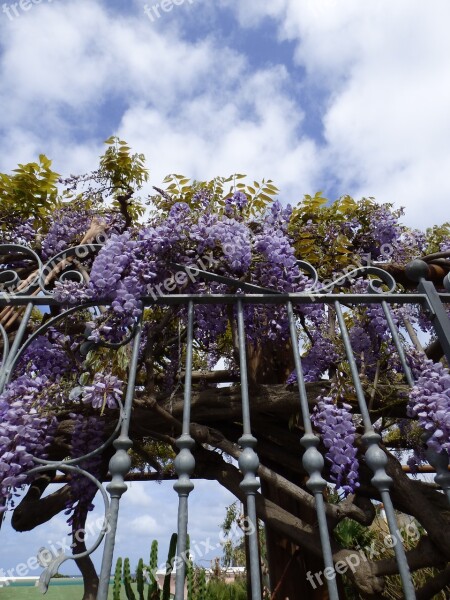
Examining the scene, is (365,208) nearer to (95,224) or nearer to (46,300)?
(95,224)

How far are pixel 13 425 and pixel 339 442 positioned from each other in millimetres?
1240

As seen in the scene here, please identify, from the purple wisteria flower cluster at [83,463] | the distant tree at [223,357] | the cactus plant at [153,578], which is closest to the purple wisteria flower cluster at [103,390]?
the distant tree at [223,357]

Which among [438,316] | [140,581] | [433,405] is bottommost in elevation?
[140,581]

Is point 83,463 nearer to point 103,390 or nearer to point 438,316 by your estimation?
point 103,390

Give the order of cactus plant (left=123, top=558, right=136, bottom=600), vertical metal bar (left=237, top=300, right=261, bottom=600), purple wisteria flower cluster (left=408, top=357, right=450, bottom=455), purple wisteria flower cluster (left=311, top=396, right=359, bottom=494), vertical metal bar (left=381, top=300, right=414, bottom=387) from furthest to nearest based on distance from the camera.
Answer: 1. cactus plant (left=123, top=558, right=136, bottom=600)
2. purple wisteria flower cluster (left=311, top=396, right=359, bottom=494)
3. vertical metal bar (left=381, top=300, right=414, bottom=387)
4. purple wisteria flower cluster (left=408, top=357, right=450, bottom=455)
5. vertical metal bar (left=237, top=300, right=261, bottom=600)

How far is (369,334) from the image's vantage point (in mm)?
2854

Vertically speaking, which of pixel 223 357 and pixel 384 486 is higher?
pixel 223 357

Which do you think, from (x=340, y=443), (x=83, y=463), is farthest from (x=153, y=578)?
(x=340, y=443)

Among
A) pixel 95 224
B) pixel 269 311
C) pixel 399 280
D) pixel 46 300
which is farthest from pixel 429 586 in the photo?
pixel 95 224

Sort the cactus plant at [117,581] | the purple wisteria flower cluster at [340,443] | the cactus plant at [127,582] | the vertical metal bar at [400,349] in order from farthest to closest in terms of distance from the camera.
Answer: the cactus plant at [127,582]
the cactus plant at [117,581]
the purple wisteria flower cluster at [340,443]
the vertical metal bar at [400,349]

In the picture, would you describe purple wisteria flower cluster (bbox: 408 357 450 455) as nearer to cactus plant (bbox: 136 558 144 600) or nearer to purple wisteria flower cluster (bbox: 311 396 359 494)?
purple wisteria flower cluster (bbox: 311 396 359 494)

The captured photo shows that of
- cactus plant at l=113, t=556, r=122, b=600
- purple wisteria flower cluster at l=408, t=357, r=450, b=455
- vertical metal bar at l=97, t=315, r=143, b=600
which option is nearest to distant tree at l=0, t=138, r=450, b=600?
purple wisteria flower cluster at l=408, t=357, r=450, b=455

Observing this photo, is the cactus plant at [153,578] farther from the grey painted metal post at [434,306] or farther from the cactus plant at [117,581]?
the grey painted metal post at [434,306]

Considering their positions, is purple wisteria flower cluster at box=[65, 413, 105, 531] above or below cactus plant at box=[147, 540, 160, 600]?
above
